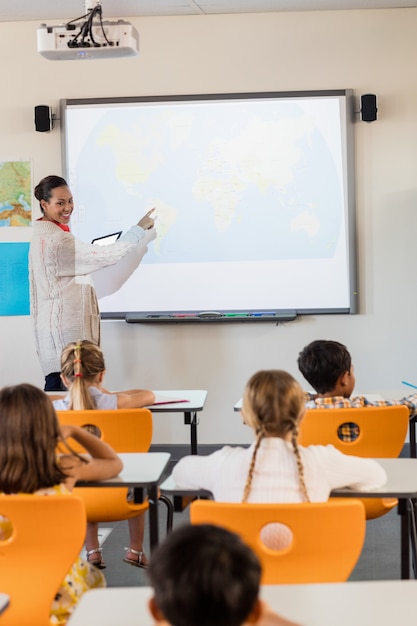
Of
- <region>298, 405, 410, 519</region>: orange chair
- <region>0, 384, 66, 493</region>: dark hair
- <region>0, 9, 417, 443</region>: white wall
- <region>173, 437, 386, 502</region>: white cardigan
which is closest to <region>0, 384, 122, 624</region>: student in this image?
<region>0, 384, 66, 493</region>: dark hair

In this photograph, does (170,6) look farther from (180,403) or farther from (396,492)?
(396,492)

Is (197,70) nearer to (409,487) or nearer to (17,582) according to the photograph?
(409,487)

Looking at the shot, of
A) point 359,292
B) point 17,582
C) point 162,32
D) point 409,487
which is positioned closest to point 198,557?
point 17,582

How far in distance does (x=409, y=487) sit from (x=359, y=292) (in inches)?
128

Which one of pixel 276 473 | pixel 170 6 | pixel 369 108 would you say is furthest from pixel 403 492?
pixel 170 6

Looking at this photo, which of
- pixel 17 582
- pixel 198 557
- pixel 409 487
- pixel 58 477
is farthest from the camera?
pixel 409 487

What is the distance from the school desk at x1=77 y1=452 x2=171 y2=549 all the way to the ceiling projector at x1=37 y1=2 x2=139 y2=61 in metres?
2.13

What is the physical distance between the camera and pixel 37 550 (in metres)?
2.08

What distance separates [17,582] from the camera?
6.87ft

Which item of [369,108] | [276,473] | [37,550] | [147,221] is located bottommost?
[37,550]

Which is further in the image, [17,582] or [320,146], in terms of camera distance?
[320,146]

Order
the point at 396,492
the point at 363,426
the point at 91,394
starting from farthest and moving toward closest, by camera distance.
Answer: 1. the point at 91,394
2. the point at 363,426
3. the point at 396,492

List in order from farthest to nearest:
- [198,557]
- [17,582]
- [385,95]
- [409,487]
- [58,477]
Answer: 1. [385,95]
2. [409,487]
3. [58,477]
4. [17,582]
5. [198,557]

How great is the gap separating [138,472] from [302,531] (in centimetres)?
95
